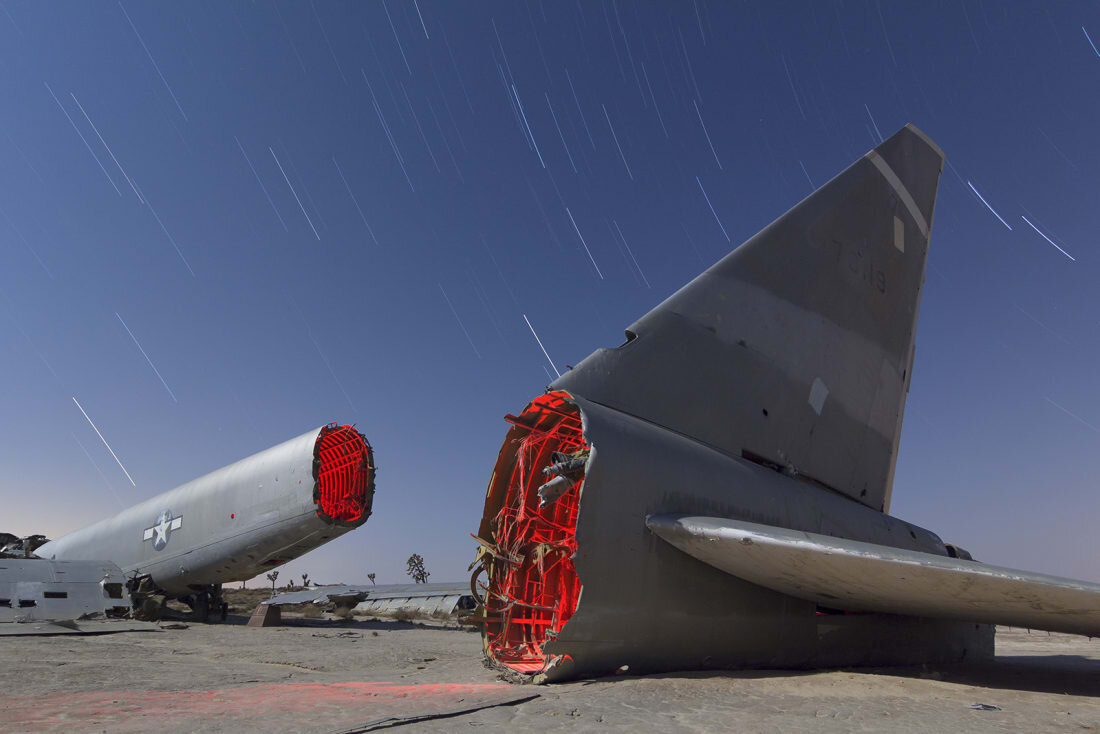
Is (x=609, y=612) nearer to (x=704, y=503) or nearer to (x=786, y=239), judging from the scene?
(x=704, y=503)

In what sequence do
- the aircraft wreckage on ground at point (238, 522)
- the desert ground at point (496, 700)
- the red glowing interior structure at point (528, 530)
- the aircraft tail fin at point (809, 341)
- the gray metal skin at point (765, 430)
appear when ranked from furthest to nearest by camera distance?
the aircraft wreckage on ground at point (238, 522)
the aircraft tail fin at point (809, 341)
the red glowing interior structure at point (528, 530)
the gray metal skin at point (765, 430)
the desert ground at point (496, 700)

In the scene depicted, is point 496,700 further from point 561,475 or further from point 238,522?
point 238,522

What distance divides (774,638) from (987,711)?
1.70 m

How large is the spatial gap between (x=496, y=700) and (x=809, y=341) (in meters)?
4.79

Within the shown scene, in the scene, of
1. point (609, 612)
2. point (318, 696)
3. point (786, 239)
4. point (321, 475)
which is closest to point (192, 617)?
point (321, 475)

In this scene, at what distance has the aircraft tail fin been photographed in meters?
5.75

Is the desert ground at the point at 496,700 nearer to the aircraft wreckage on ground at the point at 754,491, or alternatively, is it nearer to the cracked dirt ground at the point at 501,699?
the cracked dirt ground at the point at 501,699

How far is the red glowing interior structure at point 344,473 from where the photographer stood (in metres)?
12.1

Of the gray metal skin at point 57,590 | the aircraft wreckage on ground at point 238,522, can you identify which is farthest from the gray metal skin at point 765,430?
the gray metal skin at point 57,590

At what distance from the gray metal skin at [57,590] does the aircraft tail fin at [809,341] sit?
459 inches

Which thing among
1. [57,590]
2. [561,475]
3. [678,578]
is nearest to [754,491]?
[678,578]

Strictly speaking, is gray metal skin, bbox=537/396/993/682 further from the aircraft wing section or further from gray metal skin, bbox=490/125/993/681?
the aircraft wing section

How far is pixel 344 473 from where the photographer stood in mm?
12383

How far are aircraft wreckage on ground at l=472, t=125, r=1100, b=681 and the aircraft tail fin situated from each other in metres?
0.02
